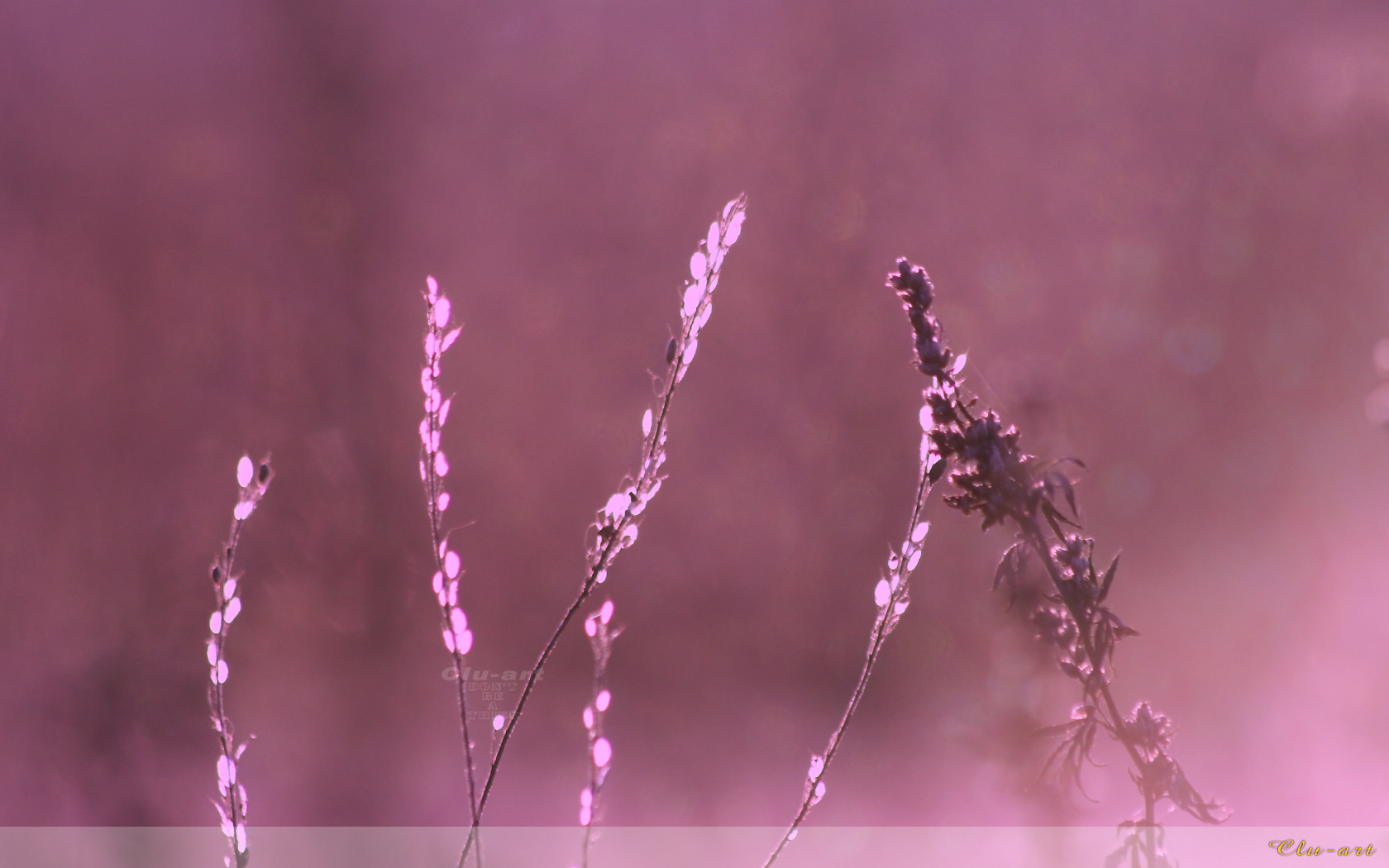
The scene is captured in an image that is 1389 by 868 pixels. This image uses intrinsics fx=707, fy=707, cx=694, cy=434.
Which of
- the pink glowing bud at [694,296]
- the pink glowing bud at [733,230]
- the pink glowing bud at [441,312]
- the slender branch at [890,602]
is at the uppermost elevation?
the pink glowing bud at [733,230]

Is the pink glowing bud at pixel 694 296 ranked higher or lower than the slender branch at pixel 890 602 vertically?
higher

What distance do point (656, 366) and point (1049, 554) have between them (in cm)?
54

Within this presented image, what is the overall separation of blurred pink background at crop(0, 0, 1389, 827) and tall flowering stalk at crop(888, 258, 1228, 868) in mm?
325

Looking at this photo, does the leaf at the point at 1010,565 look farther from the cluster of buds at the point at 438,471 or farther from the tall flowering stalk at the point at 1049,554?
the cluster of buds at the point at 438,471

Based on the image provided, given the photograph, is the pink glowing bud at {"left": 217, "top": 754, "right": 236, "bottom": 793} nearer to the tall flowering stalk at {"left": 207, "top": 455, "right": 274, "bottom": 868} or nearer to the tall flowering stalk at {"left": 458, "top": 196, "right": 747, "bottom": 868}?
the tall flowering stalk at {"left": 207, "top": 455, "right": 274, "bottom": 868}

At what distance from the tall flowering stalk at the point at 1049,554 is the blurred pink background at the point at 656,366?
12.8 inches

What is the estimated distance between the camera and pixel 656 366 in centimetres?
82

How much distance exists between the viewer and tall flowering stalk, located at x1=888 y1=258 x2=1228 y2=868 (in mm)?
341

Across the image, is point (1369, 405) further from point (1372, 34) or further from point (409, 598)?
point (409, 598)

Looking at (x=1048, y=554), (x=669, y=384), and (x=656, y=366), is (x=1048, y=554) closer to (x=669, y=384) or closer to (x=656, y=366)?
(x=669, y=384)

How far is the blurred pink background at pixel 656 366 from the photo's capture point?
69cm

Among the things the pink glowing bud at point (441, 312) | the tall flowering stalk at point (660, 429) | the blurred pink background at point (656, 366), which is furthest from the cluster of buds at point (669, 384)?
the blurred pink background at point (656, 366)

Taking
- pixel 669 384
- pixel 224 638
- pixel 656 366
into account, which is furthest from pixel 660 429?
pixel 656 366

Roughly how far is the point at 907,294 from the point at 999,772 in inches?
21.8
